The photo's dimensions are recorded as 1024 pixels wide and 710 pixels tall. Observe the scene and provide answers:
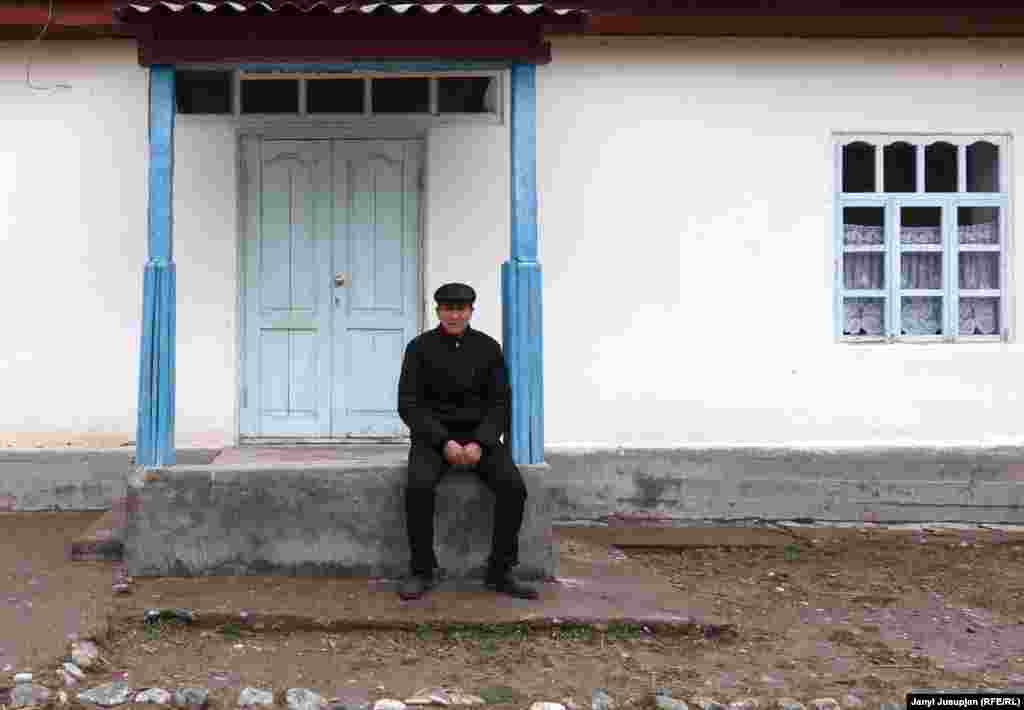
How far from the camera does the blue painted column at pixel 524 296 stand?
5855 millimetres

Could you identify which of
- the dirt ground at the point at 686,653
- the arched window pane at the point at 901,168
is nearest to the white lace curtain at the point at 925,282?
the arched window pane at the point at 901,168

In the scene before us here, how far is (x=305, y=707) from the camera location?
14.0 ft

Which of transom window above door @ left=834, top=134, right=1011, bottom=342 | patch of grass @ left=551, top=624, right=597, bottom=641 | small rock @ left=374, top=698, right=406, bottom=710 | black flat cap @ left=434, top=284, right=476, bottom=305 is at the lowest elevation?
small rock @ left=374, top=698, right=406, bottom=710

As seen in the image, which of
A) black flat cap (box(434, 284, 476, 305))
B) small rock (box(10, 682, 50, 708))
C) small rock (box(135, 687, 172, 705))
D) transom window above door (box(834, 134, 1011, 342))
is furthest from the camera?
transom window above door (box(834, 134, 1011, 342))

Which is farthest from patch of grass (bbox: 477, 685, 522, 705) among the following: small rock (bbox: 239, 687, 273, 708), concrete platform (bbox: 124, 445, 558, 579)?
concrete platform (bbox: 124, 445, 558, 579)

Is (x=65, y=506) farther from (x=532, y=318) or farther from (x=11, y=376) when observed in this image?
(x=532, y=318)

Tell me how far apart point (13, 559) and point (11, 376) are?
1.69 m

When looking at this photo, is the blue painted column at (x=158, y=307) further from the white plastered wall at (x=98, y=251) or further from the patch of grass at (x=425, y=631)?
the patch of grass at (x=425, y=631)

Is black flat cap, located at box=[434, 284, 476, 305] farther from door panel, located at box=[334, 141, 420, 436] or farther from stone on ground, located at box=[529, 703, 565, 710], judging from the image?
stone on ground, located at box=[529, 703, 565, 710]

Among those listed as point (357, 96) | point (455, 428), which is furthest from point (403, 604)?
point (357, 96)

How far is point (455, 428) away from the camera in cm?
571

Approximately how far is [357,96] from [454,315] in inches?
96.7

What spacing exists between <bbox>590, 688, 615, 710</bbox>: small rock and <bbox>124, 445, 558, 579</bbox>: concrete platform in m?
1.37

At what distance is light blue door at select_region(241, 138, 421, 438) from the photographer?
7.37m
